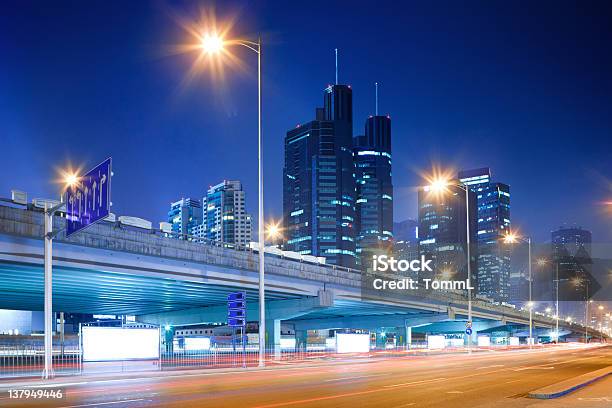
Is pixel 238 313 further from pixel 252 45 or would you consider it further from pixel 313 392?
pixel 252 45

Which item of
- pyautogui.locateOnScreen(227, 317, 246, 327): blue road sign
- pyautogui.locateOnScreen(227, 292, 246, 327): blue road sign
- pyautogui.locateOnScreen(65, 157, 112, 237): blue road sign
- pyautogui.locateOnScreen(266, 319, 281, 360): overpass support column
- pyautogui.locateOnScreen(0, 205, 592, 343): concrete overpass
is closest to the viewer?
pyautogui.locateOnScreen(65, 157, 112, 237): blue road sign

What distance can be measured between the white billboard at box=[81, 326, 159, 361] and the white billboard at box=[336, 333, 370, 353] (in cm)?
2337

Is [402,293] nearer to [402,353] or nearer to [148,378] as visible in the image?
[402,353]

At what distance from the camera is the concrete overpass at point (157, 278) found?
3231cm

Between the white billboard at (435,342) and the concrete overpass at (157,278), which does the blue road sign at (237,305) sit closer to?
the concrete overpass at (157,278)

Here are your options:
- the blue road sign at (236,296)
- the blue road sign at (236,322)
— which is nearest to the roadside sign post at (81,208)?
the blue road sign at (236,322)

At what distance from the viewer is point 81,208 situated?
26438 millimetres

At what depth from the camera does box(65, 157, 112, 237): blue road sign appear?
25.4m

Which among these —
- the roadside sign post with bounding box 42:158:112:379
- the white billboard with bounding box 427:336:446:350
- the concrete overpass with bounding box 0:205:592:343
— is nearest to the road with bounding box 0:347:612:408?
the roadside sign post with bounding box 42:158:112:379

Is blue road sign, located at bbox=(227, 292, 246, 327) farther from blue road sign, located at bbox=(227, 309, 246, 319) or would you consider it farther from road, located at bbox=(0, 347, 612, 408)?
road, located at bbox=(0, 347, 612, 408)

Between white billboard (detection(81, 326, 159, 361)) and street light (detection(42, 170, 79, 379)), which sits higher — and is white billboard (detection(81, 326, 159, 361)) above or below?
below

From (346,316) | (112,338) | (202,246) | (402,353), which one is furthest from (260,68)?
(346,316)

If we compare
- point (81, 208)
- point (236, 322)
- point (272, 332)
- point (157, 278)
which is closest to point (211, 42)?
point (81, 208)

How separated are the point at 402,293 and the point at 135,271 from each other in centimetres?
4045
